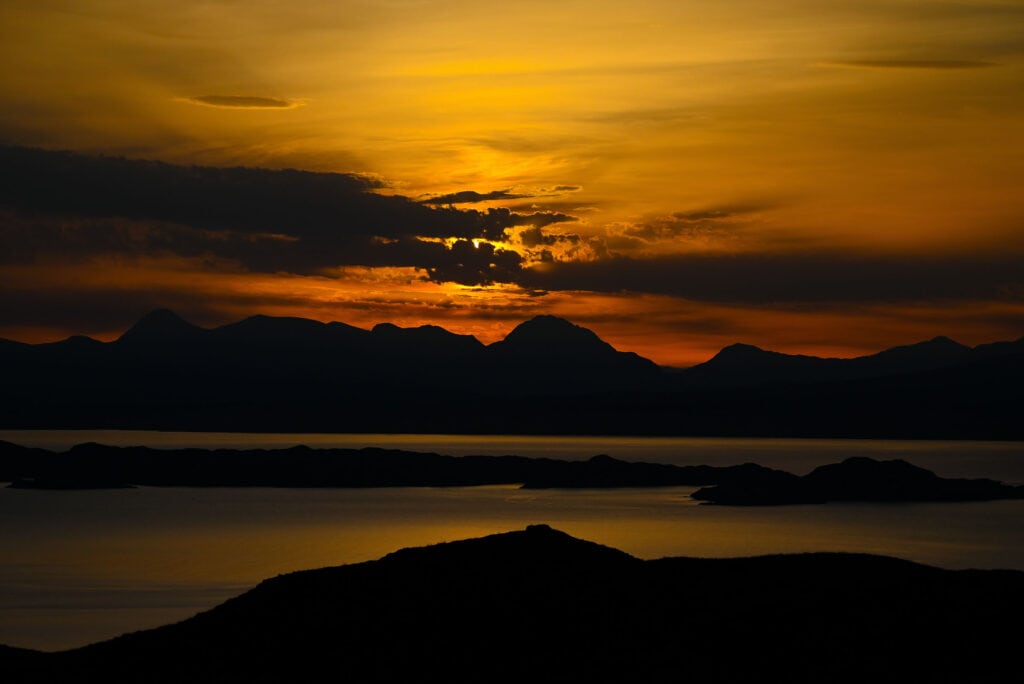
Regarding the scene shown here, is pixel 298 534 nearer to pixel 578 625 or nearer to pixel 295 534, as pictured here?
pixel 295 534

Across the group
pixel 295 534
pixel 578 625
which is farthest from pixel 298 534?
pixel 578 625

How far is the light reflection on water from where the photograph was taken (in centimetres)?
8575

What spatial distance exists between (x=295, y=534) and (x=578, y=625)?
342ft

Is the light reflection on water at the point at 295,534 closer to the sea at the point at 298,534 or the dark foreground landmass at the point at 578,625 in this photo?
the sea at the point at 298,534

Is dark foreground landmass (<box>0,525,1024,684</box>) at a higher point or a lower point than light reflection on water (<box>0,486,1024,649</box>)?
higher

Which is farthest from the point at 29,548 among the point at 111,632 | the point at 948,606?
the point at 948,606

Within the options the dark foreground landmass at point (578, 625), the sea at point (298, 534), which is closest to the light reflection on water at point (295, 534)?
the sea at point (298, 534)

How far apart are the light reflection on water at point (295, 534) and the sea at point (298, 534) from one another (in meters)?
0.21

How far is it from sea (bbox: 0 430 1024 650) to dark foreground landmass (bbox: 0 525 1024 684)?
38.4 metres

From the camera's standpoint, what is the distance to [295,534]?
Answer: 431 ft

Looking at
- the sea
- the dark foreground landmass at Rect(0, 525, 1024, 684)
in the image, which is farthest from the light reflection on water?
the dark foreground landmass at Rect(0, 525, 1024, 684)

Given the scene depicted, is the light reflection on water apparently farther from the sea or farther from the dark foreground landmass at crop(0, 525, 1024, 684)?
the dark foreground landmass at crop(0, 525, 1024, 684)

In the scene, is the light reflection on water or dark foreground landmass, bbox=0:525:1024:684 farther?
the light reflection on water

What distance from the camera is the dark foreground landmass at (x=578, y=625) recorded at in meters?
28.6
